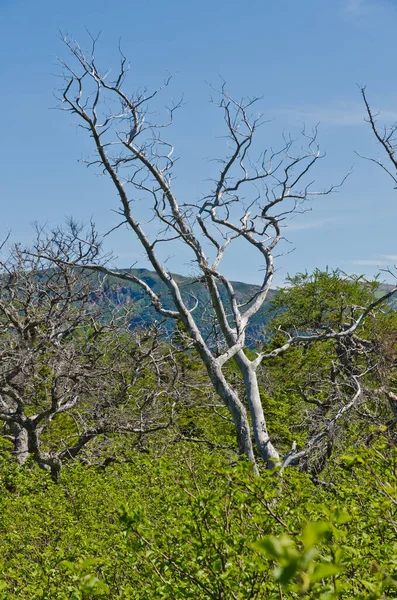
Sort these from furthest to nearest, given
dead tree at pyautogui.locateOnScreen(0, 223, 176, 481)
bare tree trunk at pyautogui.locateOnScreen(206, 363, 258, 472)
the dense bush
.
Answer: dead tree at pyautogui.locateOnScreen(0, 223, 176, 481), bare tree trunk at pyautogui.locateOnScreen(206, 363, 258, 472), the dense bush

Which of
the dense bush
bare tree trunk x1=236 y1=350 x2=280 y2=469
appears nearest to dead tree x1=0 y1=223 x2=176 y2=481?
bare tree trunk x1=236 y1=350 x2=280 y2=469

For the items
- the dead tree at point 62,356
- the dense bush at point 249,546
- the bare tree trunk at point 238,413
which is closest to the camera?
the dense bush at point 249,546

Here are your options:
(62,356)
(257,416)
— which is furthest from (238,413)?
(62,356)

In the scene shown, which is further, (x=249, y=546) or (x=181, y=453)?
(x=181, y=453)

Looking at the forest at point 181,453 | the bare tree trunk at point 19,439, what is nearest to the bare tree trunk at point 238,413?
the forest at point 181,453

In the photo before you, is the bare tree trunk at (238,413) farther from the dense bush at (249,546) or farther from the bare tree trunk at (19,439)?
the bare tree trunk at (19,439)

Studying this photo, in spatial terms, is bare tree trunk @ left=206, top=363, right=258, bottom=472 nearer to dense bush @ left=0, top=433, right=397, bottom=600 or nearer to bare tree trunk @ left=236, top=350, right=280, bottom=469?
bare tree trunk @ left=236, top=350, right=280, bottom=469

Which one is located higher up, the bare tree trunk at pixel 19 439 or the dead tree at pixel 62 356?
the dead tree at pixel 62 356

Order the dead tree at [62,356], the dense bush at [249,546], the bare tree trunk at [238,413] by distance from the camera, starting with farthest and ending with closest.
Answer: the dead tree at [62,356], the bare tree trunk at [238,413], the dense bush at [249,546]

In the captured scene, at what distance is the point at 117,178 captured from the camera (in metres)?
9.98

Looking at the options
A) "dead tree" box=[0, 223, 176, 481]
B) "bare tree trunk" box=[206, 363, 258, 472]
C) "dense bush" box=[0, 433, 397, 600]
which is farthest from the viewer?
"dead tree" box=[0, 223, 176, 481]

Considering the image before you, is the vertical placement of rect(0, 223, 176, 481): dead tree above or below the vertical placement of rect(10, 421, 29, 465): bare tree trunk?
above

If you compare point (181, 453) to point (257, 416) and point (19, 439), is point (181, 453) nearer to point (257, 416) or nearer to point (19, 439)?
point (257, 416)

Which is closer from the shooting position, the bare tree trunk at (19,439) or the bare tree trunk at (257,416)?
the bare tree trunk at (257,416)
